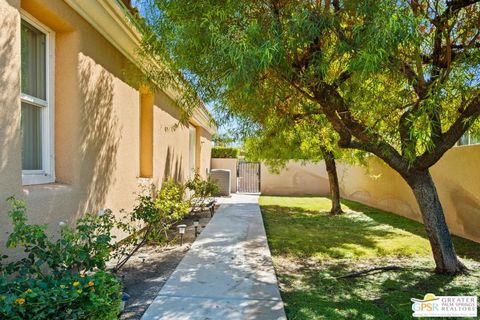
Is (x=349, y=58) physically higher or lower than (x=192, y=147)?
higher

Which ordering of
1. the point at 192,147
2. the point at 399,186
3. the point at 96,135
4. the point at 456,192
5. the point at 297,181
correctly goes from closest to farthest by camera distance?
the point at 96,135
the point at 456,192
the point at 399,186
the point at 192,147
the point at 297,181

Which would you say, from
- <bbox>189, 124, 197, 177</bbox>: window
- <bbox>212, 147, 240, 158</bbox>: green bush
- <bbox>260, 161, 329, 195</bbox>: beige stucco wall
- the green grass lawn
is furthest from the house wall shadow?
<bbox>212, 147, 240, 158</bbox>: green bush

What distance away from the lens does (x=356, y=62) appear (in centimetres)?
373

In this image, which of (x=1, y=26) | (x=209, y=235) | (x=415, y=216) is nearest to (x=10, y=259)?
(x=1, y=26)

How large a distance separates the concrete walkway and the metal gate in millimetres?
13575

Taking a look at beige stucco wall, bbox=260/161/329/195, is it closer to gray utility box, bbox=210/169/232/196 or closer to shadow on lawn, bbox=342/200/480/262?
gray utility box, bbox=210/169/232/196

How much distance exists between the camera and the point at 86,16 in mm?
5230

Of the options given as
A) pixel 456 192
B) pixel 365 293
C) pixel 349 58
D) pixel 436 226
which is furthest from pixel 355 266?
pixel 456 192

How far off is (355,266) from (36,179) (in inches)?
224

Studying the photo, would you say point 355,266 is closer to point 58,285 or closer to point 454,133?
point 454,133

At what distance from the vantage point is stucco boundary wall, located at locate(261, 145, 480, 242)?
28.4 ft

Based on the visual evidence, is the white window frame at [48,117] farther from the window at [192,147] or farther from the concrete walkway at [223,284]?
the window at [192,147]

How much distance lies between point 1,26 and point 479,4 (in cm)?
674

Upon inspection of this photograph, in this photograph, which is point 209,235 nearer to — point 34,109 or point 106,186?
point 106,186
